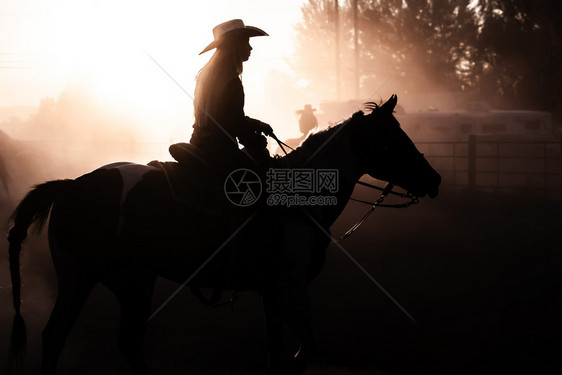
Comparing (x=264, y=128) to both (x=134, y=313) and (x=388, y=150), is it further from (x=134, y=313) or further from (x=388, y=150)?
(x=134, y=313)

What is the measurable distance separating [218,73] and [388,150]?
4.62 feet

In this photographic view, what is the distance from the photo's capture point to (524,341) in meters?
6.02

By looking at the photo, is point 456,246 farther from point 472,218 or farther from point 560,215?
point 560,215

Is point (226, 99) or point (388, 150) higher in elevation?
point (226, 99)

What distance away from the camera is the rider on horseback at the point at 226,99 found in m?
4.60

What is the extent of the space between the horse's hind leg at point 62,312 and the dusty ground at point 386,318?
91 centimetres

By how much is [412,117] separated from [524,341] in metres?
19.2

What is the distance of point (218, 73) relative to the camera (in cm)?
461

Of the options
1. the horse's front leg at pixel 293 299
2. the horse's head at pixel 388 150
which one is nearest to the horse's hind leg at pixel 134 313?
the horse's front leg at pixel 293 299

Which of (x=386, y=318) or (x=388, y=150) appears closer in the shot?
(x=388, y=150)

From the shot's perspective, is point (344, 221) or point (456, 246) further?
point (344, 221)

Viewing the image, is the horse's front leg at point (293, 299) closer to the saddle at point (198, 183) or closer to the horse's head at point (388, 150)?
the saddle at point (198, 183)

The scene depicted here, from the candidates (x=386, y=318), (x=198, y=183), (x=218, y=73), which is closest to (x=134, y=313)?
(x=198, y=183)

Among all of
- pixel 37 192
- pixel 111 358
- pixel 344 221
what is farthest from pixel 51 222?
pixel 344 221
